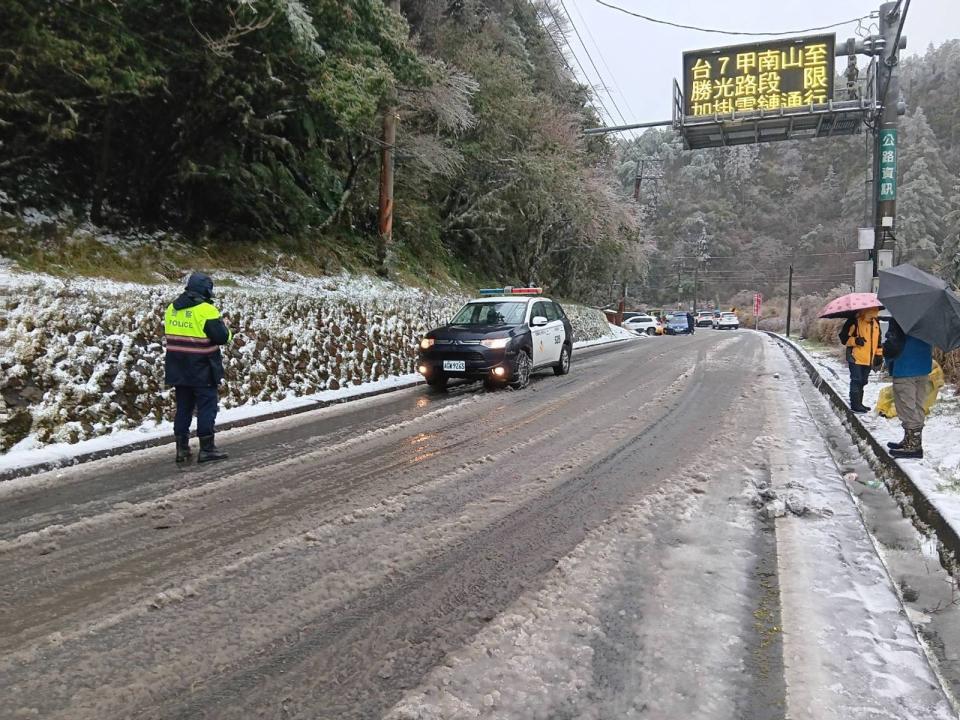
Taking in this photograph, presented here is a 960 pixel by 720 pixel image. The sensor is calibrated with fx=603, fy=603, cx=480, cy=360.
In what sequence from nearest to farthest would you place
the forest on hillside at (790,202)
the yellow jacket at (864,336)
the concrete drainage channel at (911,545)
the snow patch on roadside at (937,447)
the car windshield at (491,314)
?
the concrete drainage channel at (911,545) < the snow patch on roadside at (937,447) < the yellow jacket at (864,336) < the car windshield at (491,314) < the forest on hillside at (790,202)

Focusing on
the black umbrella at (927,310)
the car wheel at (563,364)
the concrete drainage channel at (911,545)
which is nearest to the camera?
the concrete drainage channel at (911,545)

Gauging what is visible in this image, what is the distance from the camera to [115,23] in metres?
7.14

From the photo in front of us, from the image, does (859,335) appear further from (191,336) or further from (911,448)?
(191,336)

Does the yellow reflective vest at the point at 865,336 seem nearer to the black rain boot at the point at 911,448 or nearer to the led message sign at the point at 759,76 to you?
the black rain boot at the point at 911,448

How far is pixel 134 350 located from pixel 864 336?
9.90m

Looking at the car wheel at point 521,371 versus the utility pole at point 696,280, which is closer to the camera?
the car wheel at point 521,371

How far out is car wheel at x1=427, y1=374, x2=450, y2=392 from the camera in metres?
10.9

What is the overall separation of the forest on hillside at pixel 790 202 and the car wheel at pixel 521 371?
77.0 m

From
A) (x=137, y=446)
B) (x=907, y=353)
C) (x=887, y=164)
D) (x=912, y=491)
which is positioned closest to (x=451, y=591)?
(x=912, y=491)

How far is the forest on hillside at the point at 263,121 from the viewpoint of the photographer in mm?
7344

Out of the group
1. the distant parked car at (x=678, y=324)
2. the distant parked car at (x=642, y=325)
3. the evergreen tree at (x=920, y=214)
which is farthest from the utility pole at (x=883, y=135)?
the evergreen tree at (x=920, y=214)

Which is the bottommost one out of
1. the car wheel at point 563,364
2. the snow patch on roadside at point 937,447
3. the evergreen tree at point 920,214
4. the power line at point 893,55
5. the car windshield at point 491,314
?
the snow patch on roadside at point 937,447

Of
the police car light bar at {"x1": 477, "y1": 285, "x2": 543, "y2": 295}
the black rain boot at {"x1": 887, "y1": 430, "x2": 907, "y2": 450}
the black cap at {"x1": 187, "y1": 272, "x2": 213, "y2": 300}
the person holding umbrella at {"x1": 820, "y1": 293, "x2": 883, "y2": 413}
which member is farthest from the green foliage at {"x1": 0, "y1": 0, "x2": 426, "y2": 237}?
the black rain boot at {"x1": 887, "y1": 430, "x2": 907, "y2": 450}

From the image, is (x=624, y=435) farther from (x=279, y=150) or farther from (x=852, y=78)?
(x=852, y=78)
